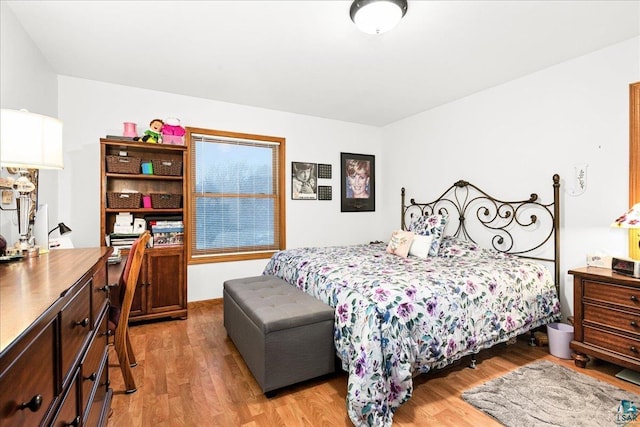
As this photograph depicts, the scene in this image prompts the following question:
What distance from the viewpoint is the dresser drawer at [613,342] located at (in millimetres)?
2036

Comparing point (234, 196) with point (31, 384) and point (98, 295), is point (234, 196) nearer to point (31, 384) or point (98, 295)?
point (98, 295)

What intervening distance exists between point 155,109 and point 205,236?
1581mm

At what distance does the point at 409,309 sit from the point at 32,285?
174 centimetres

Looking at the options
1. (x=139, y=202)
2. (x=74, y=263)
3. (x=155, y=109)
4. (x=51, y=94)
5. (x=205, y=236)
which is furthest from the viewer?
(x=205, y=236)

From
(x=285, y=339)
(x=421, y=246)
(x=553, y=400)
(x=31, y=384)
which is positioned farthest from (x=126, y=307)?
(x=553, y=400)

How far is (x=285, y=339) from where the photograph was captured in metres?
1.92

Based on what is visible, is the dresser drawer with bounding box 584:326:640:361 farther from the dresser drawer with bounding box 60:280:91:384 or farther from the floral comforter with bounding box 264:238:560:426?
the dresser drawer with bounding box 60:280:91:384

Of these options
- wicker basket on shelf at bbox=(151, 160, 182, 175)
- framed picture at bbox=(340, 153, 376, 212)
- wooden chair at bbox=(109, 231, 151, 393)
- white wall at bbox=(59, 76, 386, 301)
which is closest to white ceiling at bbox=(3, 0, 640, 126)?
white wall at bbox=(59, 76, 386, 301)

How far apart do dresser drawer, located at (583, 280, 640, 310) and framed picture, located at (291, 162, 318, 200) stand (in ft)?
10.3

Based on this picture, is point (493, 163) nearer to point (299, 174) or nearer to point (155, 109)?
point (299, 174)

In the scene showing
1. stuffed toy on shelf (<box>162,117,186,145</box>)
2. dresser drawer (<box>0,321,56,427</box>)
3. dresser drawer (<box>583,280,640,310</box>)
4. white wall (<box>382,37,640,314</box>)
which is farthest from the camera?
stuffed toy on shelf (<box>162,117,186,145</box>)

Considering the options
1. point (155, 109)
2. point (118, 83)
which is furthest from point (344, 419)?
point (118, 83)

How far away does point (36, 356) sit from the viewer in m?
0.70

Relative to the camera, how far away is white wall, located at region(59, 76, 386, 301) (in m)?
3.13
